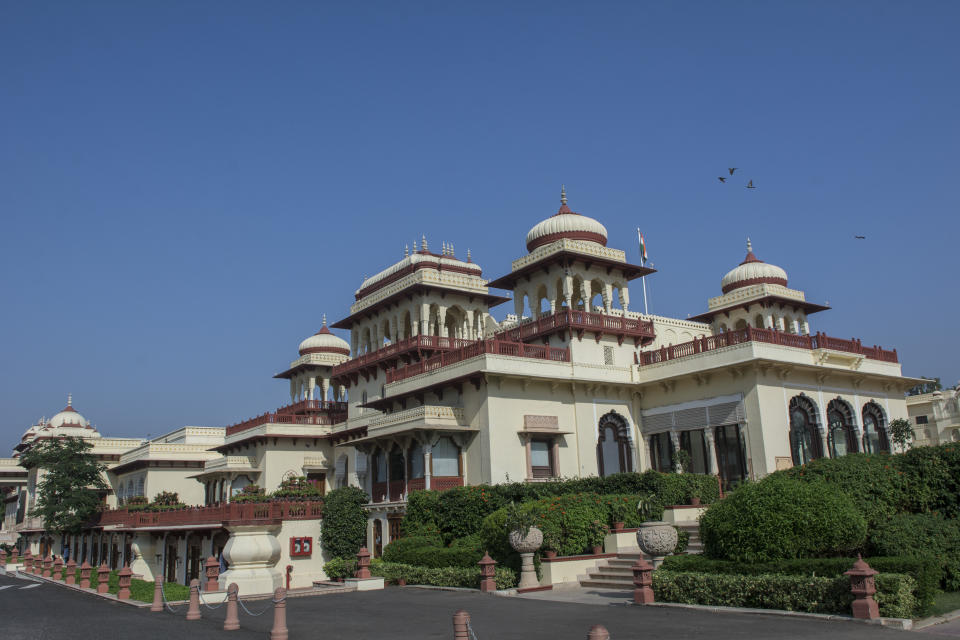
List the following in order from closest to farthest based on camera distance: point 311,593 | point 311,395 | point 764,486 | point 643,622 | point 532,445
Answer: point 643,622 < point 764,486 < point 311,593 < point 532,445 < point 311,395

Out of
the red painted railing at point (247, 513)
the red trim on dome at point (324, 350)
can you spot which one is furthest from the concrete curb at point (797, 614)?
the red trim on dome at point (324, 350)

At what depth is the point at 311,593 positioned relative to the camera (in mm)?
23656

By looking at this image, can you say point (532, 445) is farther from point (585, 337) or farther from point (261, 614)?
point (261, 614)

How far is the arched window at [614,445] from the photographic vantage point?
32.4 metres

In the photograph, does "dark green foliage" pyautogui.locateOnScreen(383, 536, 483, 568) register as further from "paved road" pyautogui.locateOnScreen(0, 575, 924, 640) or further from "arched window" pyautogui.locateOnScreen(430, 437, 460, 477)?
"arched window" pyautogui.locateOnScreen(430, 437, 460, 477)

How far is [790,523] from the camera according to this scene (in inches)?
613

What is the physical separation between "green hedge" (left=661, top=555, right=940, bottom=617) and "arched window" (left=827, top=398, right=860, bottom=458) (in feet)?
53.7

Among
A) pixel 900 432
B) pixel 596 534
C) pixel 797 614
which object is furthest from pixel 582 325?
pixel 797 614

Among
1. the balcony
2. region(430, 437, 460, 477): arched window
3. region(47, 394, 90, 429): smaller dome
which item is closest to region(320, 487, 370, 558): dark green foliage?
region(430, 437, 460, 477): arched window

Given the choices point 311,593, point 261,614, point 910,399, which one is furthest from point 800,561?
point 910,399

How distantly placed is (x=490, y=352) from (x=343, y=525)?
915 centimetres

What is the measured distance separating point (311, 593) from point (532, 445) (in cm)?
1039

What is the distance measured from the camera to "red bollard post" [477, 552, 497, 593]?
66.2 feet

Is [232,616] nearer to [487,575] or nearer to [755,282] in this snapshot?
[487,575]
